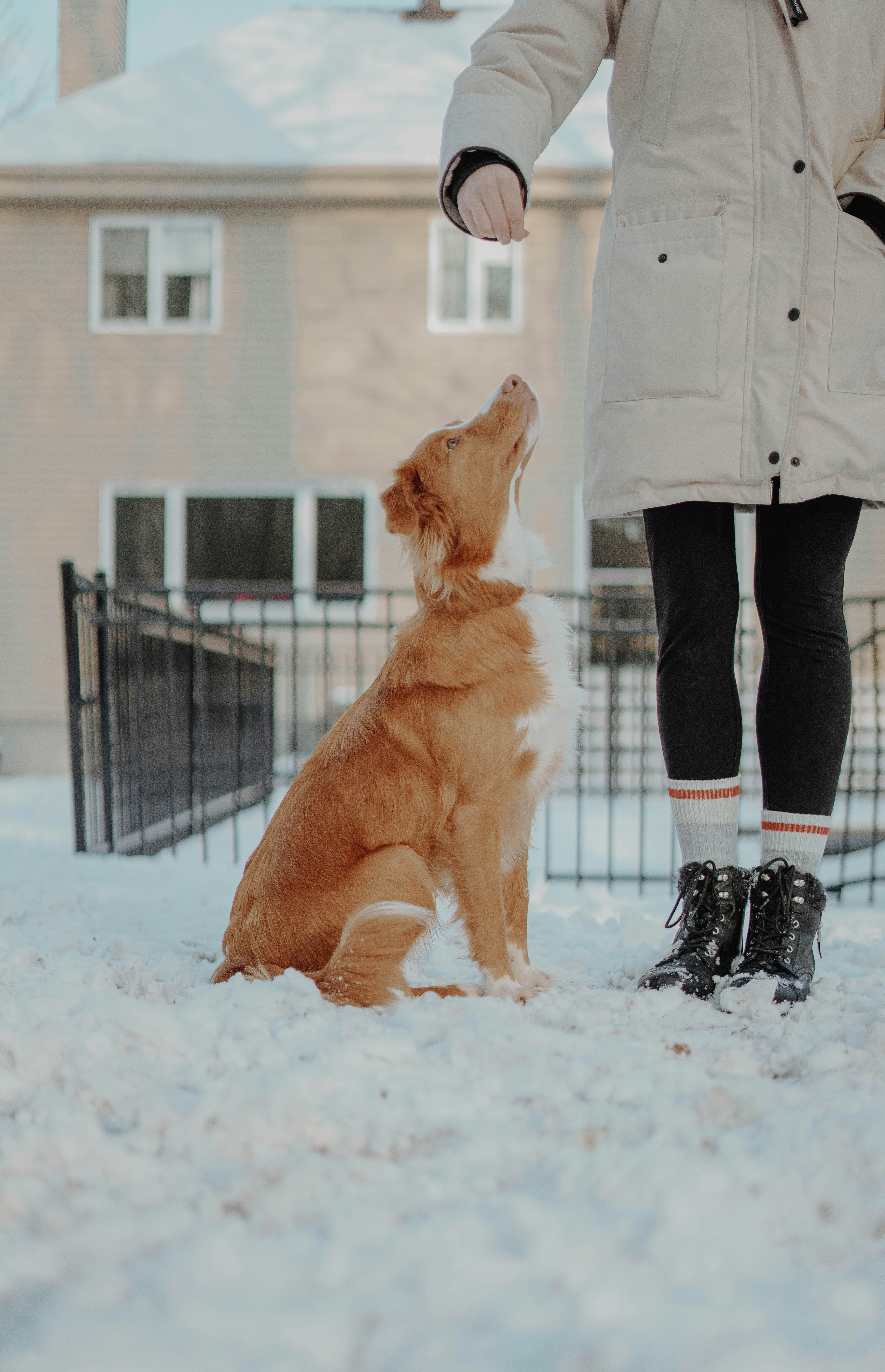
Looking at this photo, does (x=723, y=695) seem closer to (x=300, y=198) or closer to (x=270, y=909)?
(x=270, y=909)

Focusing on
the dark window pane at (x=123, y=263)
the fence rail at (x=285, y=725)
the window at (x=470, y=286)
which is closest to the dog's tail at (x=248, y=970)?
the fence rail at (x=285, y=725)

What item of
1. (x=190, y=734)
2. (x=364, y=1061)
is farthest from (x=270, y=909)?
(x=190, y=734)

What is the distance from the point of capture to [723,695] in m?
1.86

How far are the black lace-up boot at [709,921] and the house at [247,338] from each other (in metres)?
7.33

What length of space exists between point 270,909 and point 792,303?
55.9 inches

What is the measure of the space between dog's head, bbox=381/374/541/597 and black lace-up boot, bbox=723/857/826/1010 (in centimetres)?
83

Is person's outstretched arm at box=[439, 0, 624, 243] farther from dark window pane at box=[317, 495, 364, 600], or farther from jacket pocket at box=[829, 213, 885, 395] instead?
dark window pane at box=[317, 495, 364, 600]

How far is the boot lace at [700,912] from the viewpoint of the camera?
71.8 inches

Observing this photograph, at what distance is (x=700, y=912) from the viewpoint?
1.83 meters

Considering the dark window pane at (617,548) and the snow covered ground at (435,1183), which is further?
the dark window pane at (617,548)

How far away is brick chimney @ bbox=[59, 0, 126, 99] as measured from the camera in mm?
8203

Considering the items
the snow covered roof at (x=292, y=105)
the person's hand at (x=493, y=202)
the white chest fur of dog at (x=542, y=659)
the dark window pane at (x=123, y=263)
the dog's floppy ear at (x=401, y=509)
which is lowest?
the white chest fur of dog at (x=542, y=659)

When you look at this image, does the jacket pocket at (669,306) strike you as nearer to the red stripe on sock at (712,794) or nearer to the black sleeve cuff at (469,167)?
the black sleeve cuff at (469,167)

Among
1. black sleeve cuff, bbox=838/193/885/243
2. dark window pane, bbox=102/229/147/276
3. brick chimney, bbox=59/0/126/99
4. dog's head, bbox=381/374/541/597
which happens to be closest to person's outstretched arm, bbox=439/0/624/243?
dog's head, bbox=381/374/541/597
